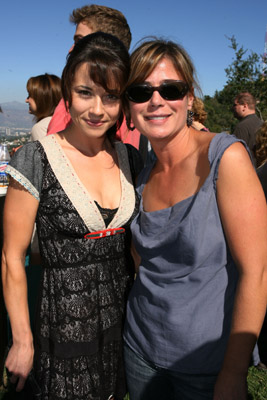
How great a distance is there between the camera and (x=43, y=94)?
4504 millimetres

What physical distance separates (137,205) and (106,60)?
27.9 inches

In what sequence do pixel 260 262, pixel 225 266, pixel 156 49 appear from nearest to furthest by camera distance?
pixel 260 262
pixel 225 266
pixel 156 49

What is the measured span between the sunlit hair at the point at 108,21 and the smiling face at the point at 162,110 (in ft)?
4.36

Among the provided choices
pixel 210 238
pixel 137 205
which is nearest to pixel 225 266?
pixel 210 238

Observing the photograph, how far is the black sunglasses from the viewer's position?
62.1 inches

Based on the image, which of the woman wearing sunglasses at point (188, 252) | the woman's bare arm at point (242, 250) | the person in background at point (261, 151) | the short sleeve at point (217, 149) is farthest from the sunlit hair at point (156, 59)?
the person in background at point (261, 151)

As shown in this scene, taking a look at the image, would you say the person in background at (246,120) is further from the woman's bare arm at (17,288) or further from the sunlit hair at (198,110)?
the woman's bare arm at (17,288)

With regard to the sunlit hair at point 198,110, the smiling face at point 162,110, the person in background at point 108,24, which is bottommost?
the smiling face at point 162,110

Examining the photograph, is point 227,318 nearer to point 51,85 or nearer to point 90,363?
point 90,363

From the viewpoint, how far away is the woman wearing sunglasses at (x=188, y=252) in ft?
4.34

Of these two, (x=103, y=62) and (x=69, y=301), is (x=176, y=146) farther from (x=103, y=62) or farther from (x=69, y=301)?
(x=69, y=301)

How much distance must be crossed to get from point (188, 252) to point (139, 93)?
2.44 feet

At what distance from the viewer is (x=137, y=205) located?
1.83 meters

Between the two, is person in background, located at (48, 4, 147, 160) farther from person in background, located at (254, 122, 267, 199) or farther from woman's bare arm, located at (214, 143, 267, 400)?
woman's bare arm, located at (214, 143, 267, 400)
